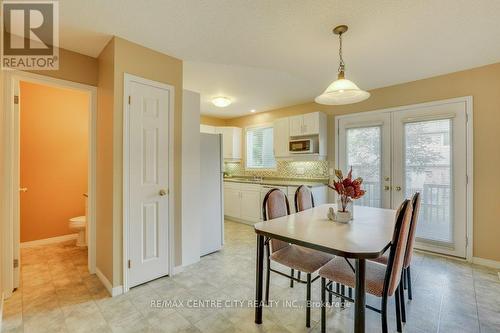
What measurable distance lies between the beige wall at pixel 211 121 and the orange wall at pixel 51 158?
2.62m

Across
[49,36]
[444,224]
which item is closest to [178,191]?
[49,36]

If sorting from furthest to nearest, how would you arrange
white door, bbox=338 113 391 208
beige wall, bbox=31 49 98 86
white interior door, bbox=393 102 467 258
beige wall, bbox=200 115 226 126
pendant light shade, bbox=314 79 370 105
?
beige wall, bbox=200 115 226 126 < white door, bbox=338 113 391 208 < white interior door, bbox=393 102 467 258 < beige wall, bbox=31 49 98 86 < pendant light shade, bbox=314 79 370 105

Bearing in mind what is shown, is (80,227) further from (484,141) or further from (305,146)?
(484,141)

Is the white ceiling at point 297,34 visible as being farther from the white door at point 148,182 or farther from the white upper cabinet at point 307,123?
the white upper cabinet at point 307,123

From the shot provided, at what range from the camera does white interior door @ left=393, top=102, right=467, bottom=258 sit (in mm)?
3203

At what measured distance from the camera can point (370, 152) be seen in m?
3.97

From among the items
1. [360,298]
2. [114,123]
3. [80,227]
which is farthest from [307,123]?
[80,227]

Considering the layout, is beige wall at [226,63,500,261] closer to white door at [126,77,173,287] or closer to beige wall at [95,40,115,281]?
white door at [126,77,173,287]

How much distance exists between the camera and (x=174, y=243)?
2811 mm

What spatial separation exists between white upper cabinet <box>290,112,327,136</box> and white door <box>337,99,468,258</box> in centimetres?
64

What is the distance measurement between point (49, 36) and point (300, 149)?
12.6ft

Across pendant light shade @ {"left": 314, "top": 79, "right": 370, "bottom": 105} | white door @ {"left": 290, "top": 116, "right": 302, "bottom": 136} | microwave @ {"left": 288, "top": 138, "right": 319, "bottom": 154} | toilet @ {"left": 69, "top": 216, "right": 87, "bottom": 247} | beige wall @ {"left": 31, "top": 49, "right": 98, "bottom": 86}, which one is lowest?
toilet @ {"left": 69, "top": 216, "right": 87, "bottom": 247}

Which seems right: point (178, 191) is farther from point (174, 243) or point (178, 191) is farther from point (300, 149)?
point (300, 149)

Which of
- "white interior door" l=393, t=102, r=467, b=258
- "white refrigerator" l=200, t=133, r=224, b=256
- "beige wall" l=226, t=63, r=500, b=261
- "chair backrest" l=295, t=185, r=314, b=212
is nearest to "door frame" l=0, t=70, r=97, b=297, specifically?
"white refrigerator" l=200, t=133, r=224, b=256
